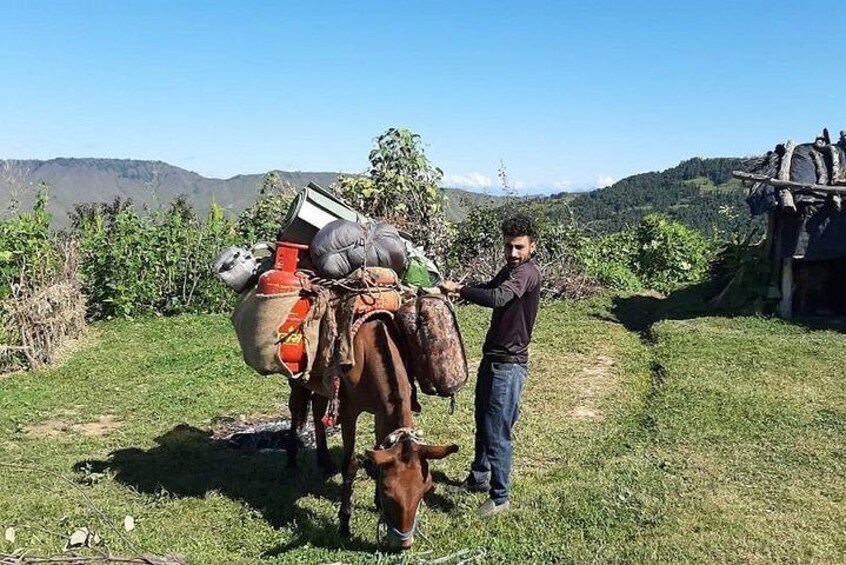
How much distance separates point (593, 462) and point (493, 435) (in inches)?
69.3

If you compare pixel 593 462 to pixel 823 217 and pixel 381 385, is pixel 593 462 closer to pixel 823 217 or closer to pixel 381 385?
pixel 381 385

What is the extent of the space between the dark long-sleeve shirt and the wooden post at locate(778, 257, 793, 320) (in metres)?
9.53

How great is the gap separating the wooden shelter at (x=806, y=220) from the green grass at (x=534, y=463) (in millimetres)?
1780

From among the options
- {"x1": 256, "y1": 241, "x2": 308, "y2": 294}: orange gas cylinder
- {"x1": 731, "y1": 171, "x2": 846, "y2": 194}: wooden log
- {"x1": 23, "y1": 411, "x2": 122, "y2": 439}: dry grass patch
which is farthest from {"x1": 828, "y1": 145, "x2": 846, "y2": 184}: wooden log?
{"x1": 23, "y1": 411, "x2": 122, "y2": 439}: dry grass patch

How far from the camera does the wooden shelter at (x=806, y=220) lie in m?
12.9

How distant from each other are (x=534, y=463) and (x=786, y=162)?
9.22 metres

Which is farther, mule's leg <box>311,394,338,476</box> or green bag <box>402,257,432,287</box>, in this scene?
mule's leg <box>311,394,338,476</box>

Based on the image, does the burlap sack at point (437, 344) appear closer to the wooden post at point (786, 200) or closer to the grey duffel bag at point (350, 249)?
the grey duffel bag at point (350, 249)

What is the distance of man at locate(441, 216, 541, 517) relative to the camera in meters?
5.34

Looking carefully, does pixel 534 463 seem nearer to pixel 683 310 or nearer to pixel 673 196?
pixel 683 310

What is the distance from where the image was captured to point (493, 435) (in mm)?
5527

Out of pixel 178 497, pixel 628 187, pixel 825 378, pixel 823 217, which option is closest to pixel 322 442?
pixel 178 497

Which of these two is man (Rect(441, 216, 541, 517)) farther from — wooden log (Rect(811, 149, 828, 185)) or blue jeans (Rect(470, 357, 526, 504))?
wooden log (Rect(811, 149, 828, 185))

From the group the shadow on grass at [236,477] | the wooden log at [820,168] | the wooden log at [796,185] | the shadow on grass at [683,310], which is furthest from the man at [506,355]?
the wooden log at [820,168]
